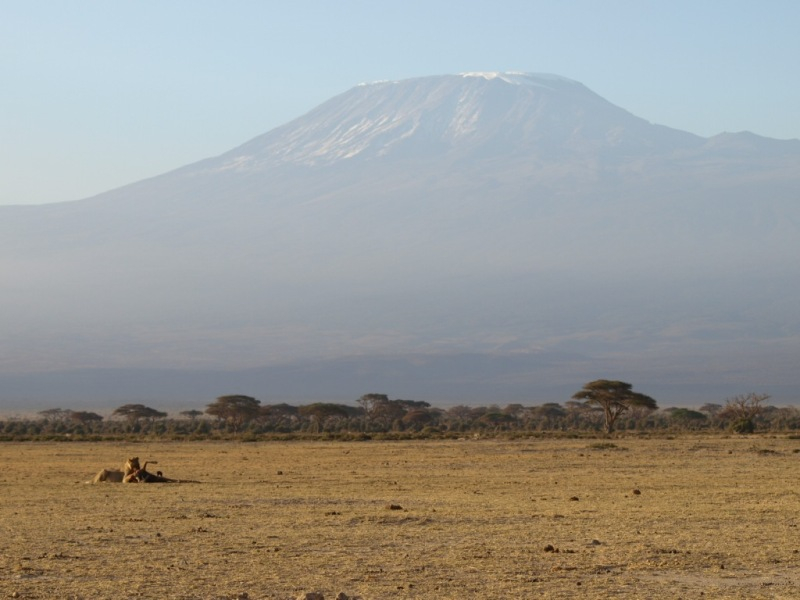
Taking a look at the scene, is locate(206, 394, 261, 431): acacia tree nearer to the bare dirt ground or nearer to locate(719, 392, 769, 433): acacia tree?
locate(719, 392, 769, 433): acacia tree

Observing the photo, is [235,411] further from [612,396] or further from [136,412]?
[612,396]

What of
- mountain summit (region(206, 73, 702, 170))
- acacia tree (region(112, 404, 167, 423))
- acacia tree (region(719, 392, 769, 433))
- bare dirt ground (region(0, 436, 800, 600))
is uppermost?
mountain summit (region(206, 73, 702, 170))

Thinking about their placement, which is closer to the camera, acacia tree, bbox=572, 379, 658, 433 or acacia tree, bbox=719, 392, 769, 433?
acacia tree, bbox=719, 392, 769, 433

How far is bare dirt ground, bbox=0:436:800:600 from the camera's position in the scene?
36.6ft

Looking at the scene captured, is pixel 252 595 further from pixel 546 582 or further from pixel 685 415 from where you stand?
pixel 685 415

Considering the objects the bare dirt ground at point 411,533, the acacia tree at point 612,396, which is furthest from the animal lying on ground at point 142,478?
the acacia tree at point 612,396

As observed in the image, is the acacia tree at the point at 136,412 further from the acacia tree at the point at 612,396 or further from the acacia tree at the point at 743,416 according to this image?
the acacia tree at the point at 743,416

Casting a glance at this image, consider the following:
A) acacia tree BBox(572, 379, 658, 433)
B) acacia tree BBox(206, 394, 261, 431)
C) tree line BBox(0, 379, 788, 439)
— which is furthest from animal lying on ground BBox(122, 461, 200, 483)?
acacia tree BBox(206, 394, 261, 431)

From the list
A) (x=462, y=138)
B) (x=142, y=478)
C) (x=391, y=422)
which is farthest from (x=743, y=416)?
(x=462, y=138)

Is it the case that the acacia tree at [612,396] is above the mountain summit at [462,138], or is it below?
below

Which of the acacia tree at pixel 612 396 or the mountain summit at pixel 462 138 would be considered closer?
the acacia tree at pixel 612 396

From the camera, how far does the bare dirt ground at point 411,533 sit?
439 inches

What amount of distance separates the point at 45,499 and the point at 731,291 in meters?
155

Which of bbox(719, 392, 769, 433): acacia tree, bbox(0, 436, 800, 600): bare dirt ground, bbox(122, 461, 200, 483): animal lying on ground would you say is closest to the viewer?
bbox(0, 436, 800, 600): bare dirt ground
